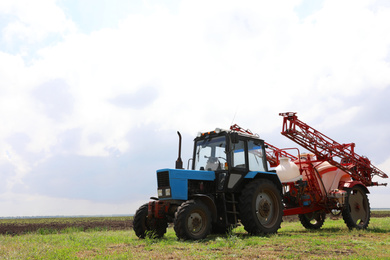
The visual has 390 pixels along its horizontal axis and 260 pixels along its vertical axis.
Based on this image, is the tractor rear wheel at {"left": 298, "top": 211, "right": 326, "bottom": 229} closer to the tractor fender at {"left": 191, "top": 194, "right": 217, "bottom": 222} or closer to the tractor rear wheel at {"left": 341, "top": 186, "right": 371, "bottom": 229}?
the tractor rear wheel at {"left": 341, "top": 186, "right": 371, "bottom": 229}

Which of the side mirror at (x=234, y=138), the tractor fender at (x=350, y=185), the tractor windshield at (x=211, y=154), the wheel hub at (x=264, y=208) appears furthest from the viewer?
the tractor fender at (x=350, y=185)

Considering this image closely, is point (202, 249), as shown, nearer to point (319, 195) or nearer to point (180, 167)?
point (180, 167)

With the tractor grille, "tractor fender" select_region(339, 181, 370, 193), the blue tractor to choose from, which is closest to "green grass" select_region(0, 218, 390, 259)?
the blue tractor

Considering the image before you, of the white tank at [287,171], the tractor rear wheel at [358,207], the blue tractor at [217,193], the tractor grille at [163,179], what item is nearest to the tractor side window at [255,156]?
the blue tractor at [217,193]

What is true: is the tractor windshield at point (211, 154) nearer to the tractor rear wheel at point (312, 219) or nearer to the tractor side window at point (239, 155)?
the tractor side window at point (239, 155)

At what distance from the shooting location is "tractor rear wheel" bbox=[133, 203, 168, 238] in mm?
10141

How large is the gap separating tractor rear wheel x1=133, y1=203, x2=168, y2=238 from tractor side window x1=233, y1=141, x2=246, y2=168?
2537 millimetres

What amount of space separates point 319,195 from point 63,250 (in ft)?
29.8

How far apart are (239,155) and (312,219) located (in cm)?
584

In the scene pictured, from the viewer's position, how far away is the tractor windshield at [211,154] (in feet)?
34.9

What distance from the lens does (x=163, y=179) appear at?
32.8 ft

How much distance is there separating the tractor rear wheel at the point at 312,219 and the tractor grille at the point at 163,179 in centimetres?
691

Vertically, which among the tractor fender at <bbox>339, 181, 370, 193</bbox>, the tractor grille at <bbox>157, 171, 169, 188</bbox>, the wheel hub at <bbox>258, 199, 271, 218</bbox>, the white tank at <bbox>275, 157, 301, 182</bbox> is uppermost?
the white tank at <bbox>275, 157, 301, 182</bbox>

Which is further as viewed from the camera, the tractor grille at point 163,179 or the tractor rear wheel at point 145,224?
the tractor rear wheel at point 145,224
